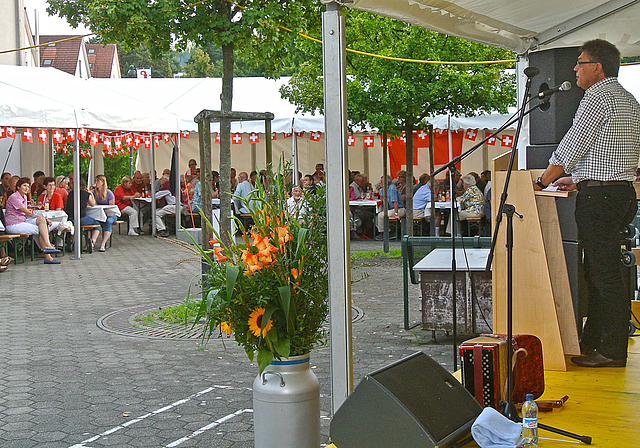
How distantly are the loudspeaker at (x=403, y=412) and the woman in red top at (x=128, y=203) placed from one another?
1576 cm

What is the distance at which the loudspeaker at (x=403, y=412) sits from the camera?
308 centimetres

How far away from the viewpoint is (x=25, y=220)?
12.9m

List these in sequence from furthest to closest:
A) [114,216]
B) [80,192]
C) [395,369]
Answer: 1. [114,216]
2. [80,192]
3. [395,369]

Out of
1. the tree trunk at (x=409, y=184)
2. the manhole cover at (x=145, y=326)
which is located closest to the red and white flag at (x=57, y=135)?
the manhole cover at (x=145, y=326)

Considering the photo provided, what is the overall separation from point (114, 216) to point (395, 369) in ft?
42.7

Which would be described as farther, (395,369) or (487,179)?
(487,179)

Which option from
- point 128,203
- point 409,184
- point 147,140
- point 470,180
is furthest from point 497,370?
point 128,203

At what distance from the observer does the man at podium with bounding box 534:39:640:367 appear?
4254 millimetres

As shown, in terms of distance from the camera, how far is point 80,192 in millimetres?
14258

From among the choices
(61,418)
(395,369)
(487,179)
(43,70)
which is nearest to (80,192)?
(43,70)

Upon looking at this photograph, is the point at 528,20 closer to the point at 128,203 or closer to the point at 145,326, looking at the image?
the point at 145,326

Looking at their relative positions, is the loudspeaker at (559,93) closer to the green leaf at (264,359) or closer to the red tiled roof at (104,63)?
the green leaf at (264,359)

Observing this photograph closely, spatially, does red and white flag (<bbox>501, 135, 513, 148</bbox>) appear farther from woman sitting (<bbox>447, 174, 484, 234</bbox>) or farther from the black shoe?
the black shoe

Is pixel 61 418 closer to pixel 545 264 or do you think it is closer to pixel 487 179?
pixel 545 264
